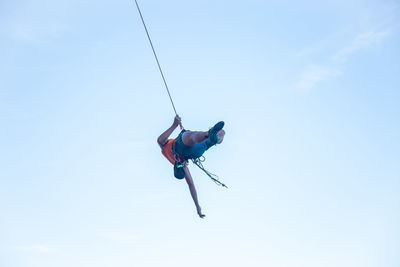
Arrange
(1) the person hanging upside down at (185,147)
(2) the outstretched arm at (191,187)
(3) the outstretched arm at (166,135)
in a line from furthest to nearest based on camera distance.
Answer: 1. (2) the outstretched arm at (191,187)
2. (3) the outstretched arm at (166,135)
3. (1) the person hanging upside down at (185,147)

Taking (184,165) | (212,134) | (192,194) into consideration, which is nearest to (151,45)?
(212,134)

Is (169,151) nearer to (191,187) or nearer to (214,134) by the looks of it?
(191,187)

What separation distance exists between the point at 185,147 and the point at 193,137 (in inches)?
21.1

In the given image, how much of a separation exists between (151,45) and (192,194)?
318 centimetres

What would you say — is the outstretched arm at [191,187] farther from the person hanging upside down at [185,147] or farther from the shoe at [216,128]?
the shoe at [216,128]

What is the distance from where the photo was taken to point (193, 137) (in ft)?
28.0

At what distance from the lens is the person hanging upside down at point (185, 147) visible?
8.62 meters

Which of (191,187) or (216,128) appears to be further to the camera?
(191,187)

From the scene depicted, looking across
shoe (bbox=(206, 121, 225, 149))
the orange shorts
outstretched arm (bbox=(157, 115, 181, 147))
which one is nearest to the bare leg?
shoe (bbox=(206, 121, 225, 149))

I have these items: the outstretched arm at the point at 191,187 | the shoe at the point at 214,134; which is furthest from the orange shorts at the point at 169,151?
the shoe at the point at 214,134

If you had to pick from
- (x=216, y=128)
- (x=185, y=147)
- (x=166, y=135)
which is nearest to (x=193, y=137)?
(x=185, y=147)

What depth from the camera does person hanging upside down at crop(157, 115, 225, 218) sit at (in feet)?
28.3

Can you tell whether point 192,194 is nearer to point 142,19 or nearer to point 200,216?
point 200,216

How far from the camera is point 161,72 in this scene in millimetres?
8133
